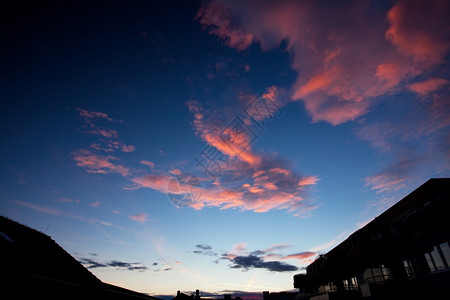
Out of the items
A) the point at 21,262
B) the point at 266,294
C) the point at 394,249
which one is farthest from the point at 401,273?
the point at 266,294

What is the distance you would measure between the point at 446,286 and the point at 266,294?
238 ft

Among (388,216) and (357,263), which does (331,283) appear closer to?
(357,263)

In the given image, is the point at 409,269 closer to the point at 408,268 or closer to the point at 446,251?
the point at 408,268

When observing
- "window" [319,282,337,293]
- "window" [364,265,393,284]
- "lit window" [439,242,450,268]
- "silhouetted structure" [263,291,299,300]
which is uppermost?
"lit window" [439,242,450,268]

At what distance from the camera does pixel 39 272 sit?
8.30m

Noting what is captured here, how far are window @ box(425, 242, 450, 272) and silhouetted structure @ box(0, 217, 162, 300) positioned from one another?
17064mm

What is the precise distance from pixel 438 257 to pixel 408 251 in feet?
8.67

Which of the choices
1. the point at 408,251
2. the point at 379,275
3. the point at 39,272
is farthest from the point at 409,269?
the point at 39,272

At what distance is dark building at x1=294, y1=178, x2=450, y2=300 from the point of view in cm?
1299

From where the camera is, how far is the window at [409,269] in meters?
15.5

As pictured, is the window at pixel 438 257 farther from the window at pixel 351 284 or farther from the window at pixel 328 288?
the window at pixel 328 288

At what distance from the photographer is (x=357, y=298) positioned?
20.3 meters

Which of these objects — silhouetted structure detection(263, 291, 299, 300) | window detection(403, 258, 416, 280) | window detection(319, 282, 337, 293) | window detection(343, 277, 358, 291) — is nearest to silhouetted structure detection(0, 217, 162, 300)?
window detection(403, 258, 416, 280)

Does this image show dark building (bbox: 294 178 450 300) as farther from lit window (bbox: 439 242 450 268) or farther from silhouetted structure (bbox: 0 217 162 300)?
silhouetted structure (bbox: 0 217 162 300)
